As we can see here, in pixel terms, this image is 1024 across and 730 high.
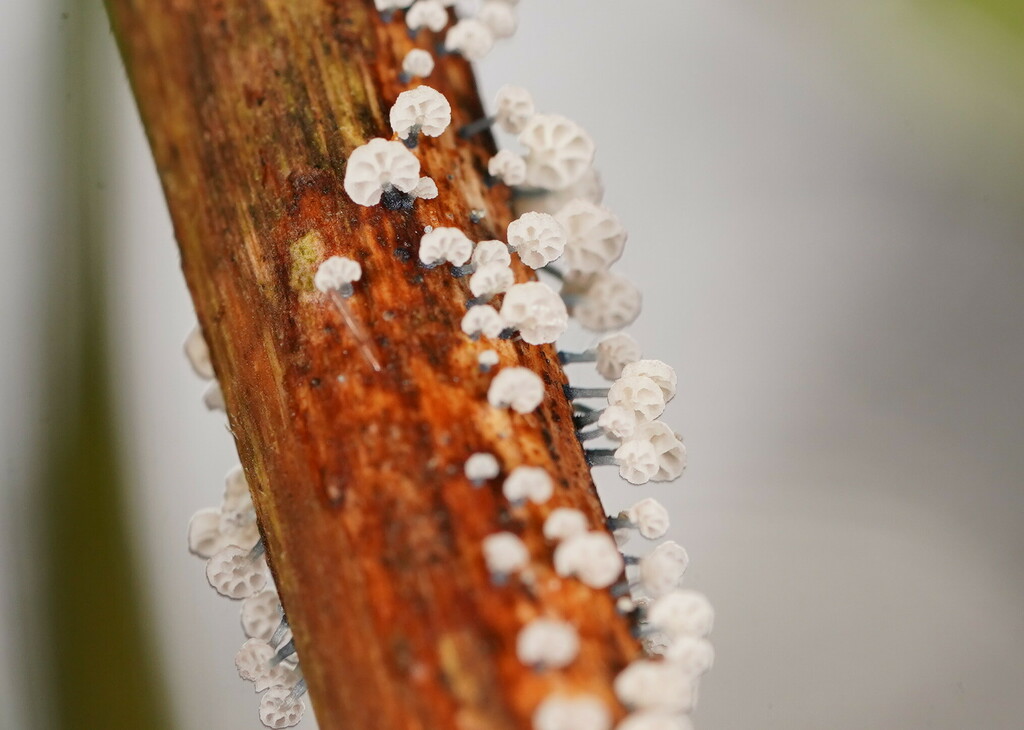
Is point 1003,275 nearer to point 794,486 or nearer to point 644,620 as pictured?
point 794,486

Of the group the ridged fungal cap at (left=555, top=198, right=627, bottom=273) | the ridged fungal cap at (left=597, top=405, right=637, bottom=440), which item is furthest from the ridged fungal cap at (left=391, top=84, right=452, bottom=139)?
the ridged fungal cap at (left=597, top=405, right=637, bottom=440)

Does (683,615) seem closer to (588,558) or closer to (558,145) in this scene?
(588,558)

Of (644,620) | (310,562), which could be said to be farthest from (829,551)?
(310,562)

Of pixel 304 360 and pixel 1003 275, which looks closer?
pixel 304 360

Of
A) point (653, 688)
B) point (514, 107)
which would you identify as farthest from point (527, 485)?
point (514, 107)

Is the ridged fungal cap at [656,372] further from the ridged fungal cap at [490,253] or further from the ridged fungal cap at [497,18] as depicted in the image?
the ridged fungal cap at [497,18]

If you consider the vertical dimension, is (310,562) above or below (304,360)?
below
